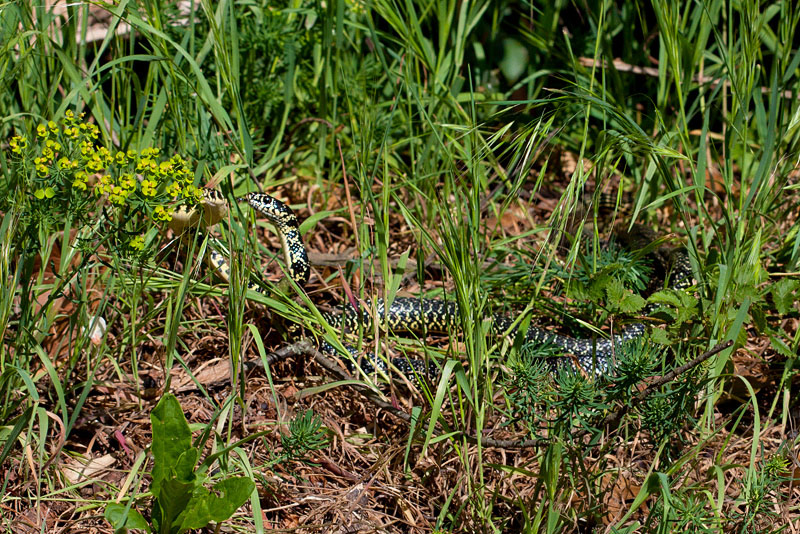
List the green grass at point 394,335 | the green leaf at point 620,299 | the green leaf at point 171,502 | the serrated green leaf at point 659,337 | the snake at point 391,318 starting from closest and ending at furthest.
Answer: the green leaf at point 171,502 → the green grass at point 394,335 → the serrated green leaf at point 659,337 → the green leaf at point 620,299 → the snake at point 391,318

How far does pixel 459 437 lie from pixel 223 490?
76 centimetres

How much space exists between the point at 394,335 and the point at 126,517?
4.02 ft

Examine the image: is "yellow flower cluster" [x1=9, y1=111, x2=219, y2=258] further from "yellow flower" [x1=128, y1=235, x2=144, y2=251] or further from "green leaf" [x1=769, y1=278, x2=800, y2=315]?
"green leaf" [x1=769, y1=278, x2=800, y2=315]

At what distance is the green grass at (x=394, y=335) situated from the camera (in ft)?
7.64

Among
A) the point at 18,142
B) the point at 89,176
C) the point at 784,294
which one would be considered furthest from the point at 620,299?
the point at 18,142

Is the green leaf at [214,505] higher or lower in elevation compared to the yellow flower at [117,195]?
lower

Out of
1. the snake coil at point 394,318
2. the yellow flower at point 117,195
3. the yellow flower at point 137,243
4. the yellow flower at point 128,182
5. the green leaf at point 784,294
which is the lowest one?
the snake coil at point 394,318

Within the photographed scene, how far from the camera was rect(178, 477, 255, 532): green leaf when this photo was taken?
2170 mm

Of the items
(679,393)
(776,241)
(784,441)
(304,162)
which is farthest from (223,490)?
(776,241)

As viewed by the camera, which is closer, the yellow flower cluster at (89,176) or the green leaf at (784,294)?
the yellow flower cluster at (89,176)

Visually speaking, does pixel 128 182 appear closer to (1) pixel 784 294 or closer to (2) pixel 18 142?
(2) pixel 18 142

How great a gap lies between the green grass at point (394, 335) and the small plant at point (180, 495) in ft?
0.29

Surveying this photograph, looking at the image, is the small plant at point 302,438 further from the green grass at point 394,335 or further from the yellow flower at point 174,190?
the yellow flower at point 174,190

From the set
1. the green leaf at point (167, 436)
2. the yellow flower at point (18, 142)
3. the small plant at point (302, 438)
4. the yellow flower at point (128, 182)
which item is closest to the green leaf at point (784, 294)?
the small plant at point (302, 438)
